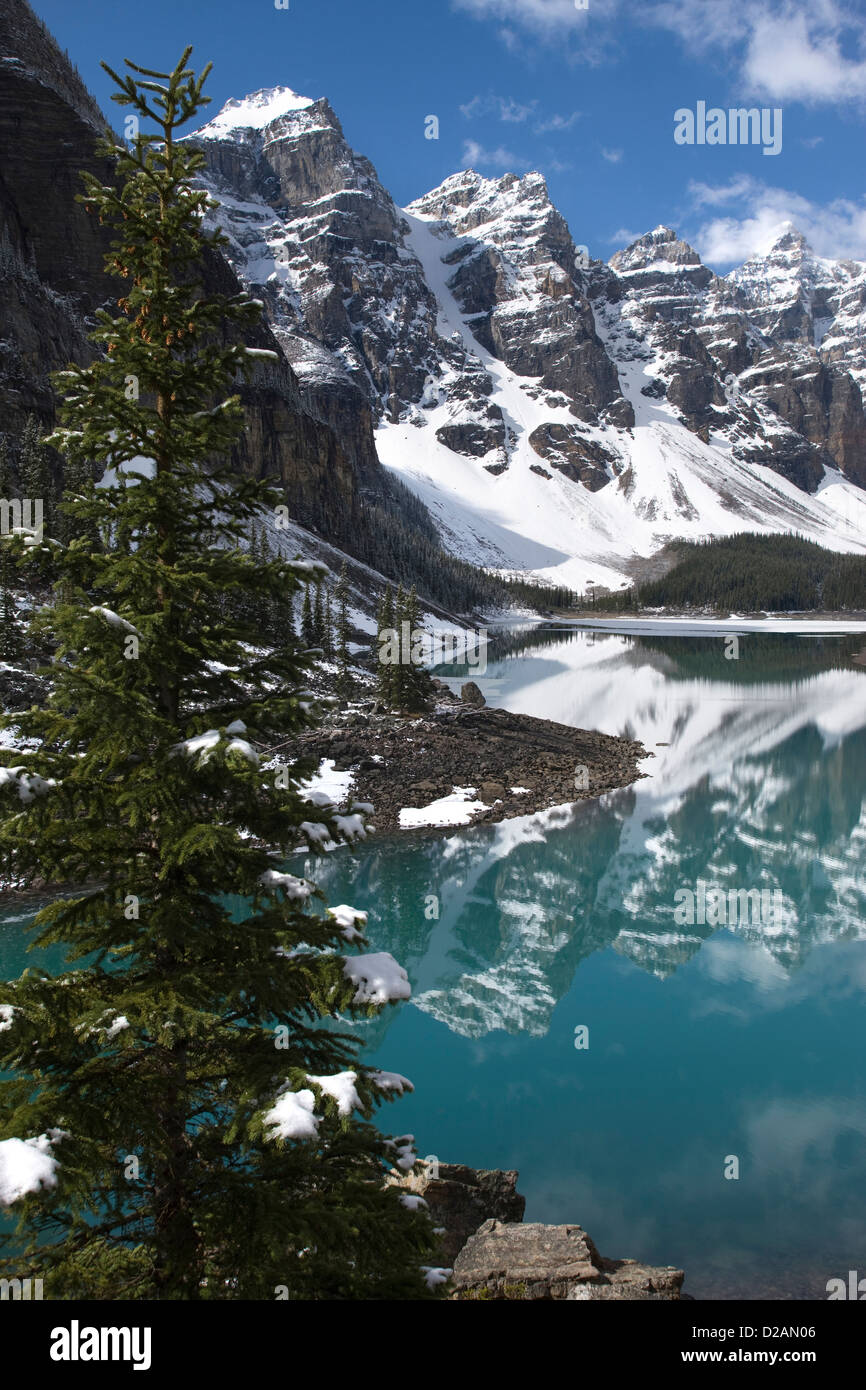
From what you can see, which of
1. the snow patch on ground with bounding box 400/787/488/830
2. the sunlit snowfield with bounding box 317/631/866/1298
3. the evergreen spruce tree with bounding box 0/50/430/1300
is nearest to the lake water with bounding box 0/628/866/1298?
the sunlit snowfield with bounding box 317/631/866/1298

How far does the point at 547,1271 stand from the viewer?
381 inches

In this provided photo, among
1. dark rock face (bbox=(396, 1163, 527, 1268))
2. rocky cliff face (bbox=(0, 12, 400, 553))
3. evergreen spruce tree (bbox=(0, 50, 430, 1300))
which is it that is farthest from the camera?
rocky cliff face (bbox=(0, 12, 400, 553))

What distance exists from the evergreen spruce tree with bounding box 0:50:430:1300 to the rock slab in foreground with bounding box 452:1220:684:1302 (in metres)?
3.99

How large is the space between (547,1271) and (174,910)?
7.13 meters

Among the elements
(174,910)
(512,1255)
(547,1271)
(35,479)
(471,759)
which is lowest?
(512,1255)

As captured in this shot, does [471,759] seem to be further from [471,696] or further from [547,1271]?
[547,1271]

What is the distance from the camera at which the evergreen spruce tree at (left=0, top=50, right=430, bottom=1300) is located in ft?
18.7

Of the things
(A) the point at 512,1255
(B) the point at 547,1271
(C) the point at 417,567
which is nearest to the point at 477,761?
(A) the point at 512,1255

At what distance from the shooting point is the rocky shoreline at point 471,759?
37.7 meters

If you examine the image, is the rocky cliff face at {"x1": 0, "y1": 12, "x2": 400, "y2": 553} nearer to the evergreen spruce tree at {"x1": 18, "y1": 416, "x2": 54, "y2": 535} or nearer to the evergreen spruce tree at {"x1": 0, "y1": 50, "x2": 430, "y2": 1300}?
the evergreen spruce tree at {"x1": 18, "y1": 416, "x2": 54, "y2": 535}

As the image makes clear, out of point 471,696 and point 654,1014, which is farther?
point 471,696
